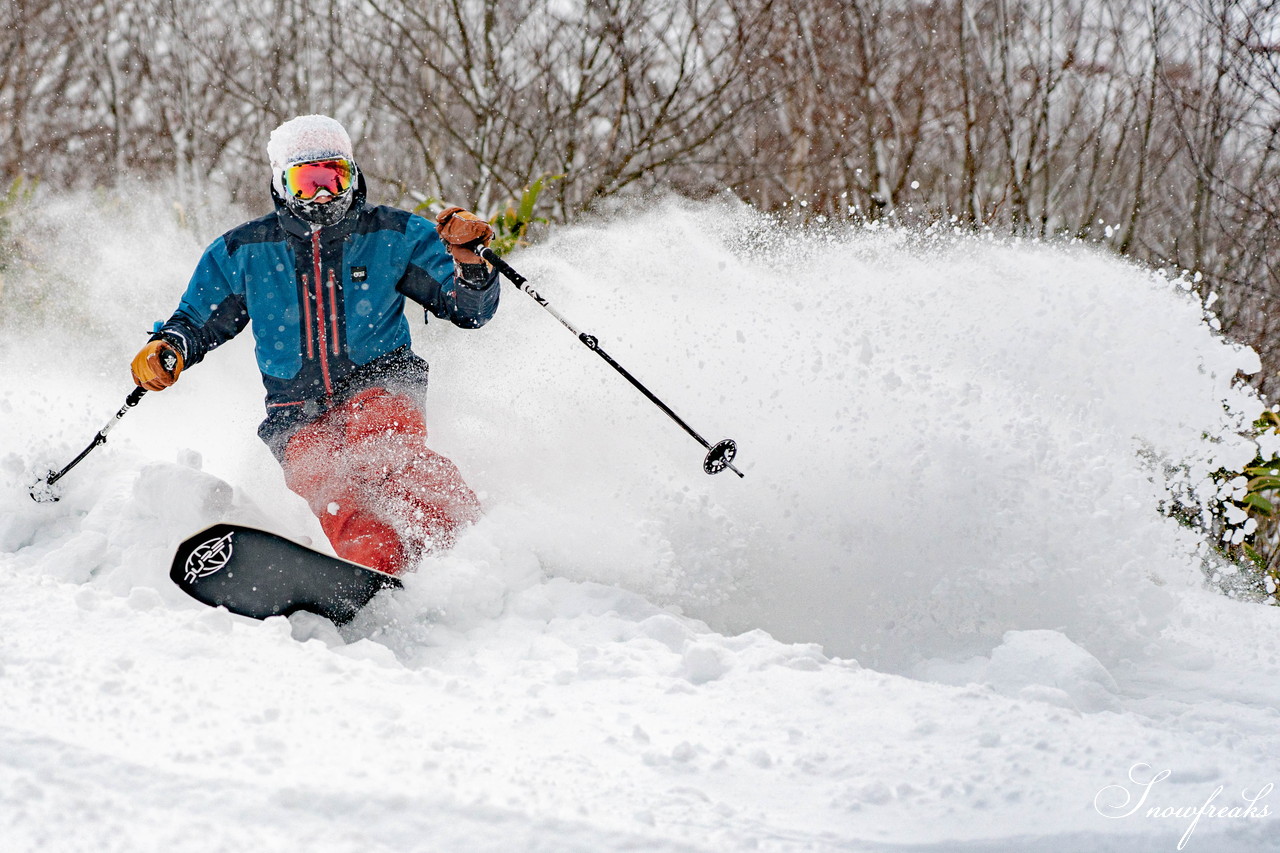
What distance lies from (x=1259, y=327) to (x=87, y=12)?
40.0 ft

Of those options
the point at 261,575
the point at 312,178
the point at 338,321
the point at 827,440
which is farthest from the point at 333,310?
the point at 827,440

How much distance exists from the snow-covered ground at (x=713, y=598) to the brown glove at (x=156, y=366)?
306mm

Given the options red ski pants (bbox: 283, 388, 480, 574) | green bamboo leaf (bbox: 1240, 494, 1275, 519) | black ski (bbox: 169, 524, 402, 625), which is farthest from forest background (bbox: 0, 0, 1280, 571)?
black ski (bbox: 169, 524, 402, 625)

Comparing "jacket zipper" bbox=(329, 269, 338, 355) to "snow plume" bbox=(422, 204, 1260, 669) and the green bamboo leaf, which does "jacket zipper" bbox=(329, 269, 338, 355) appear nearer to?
"snow plume" bbox=(422, 204, 1260, 669)

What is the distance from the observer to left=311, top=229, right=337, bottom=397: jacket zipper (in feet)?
11.2

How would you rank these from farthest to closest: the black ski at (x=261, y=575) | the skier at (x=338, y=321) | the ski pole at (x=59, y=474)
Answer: the ski pole at (x=59, y=474), the skier at (x=338, y=321), the black ski at (x=261, y=575)

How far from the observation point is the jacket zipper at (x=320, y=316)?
11.2 feet

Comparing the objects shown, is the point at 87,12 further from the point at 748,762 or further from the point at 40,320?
the point at 748,762

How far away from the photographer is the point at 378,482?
327 centimetres

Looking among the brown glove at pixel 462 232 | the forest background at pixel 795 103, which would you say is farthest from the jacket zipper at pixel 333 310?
the forest background at pixel 795 103

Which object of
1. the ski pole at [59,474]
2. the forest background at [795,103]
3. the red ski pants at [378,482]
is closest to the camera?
the red ski pants at [378,482]

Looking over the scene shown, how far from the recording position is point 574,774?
177 cm

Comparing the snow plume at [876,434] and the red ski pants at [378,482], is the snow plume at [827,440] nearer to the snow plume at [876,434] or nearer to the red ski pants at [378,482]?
the snow plume at [876,434]

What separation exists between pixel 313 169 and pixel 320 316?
1.75 ft
